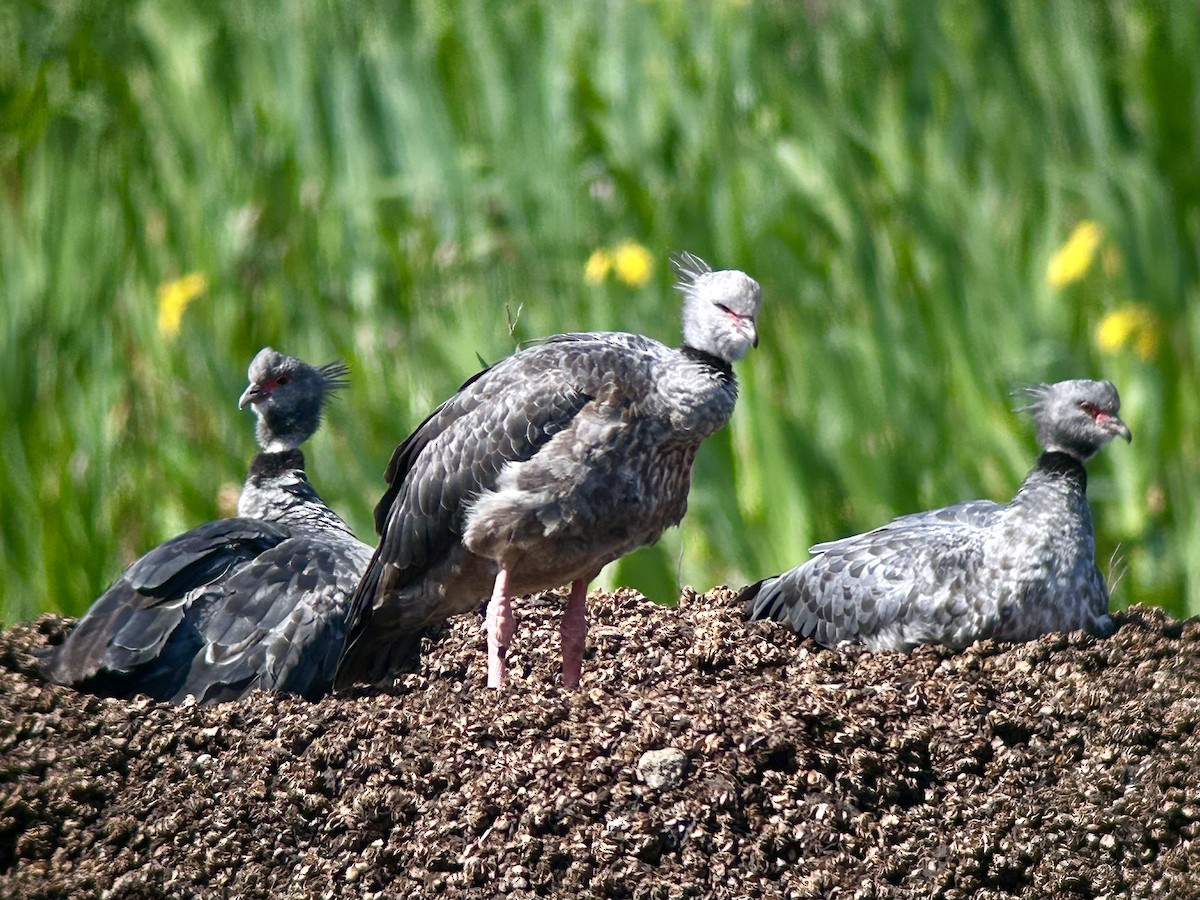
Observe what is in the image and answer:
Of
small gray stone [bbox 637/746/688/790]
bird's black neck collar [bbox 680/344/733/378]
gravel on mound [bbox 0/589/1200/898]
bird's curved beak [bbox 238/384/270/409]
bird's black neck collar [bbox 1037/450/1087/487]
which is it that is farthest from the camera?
bird's curved beak [bbox 238/384/270/409]

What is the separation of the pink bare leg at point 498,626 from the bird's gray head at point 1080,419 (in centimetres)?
147

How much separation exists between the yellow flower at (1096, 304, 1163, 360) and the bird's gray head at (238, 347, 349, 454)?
241 cm

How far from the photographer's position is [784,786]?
9.34ft

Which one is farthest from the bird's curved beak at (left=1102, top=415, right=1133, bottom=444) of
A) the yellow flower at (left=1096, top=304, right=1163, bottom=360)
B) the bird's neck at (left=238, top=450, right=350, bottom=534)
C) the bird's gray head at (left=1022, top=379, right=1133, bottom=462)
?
the bird's neck at (left=238, top=450, right=350, bottom=534)

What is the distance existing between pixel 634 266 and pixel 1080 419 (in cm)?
160

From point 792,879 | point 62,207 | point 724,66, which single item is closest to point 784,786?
point 792,879

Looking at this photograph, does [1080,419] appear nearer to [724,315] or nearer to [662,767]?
[724,315]

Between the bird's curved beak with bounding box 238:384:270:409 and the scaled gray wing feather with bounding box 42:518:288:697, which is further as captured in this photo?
the bird's curved beak with bounding box 238:384:270:409

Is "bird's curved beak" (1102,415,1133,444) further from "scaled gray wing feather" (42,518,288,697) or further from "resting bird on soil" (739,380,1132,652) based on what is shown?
"scaled gray wing feather" (42,518,288,697)

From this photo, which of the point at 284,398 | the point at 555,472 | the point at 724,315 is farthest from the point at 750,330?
the point at 284,398

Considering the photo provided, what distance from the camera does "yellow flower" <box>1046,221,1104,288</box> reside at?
4676mm

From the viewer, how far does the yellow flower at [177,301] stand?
521 centimetres

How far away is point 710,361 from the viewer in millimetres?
3385

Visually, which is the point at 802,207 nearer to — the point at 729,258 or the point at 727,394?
the point at 729,258
